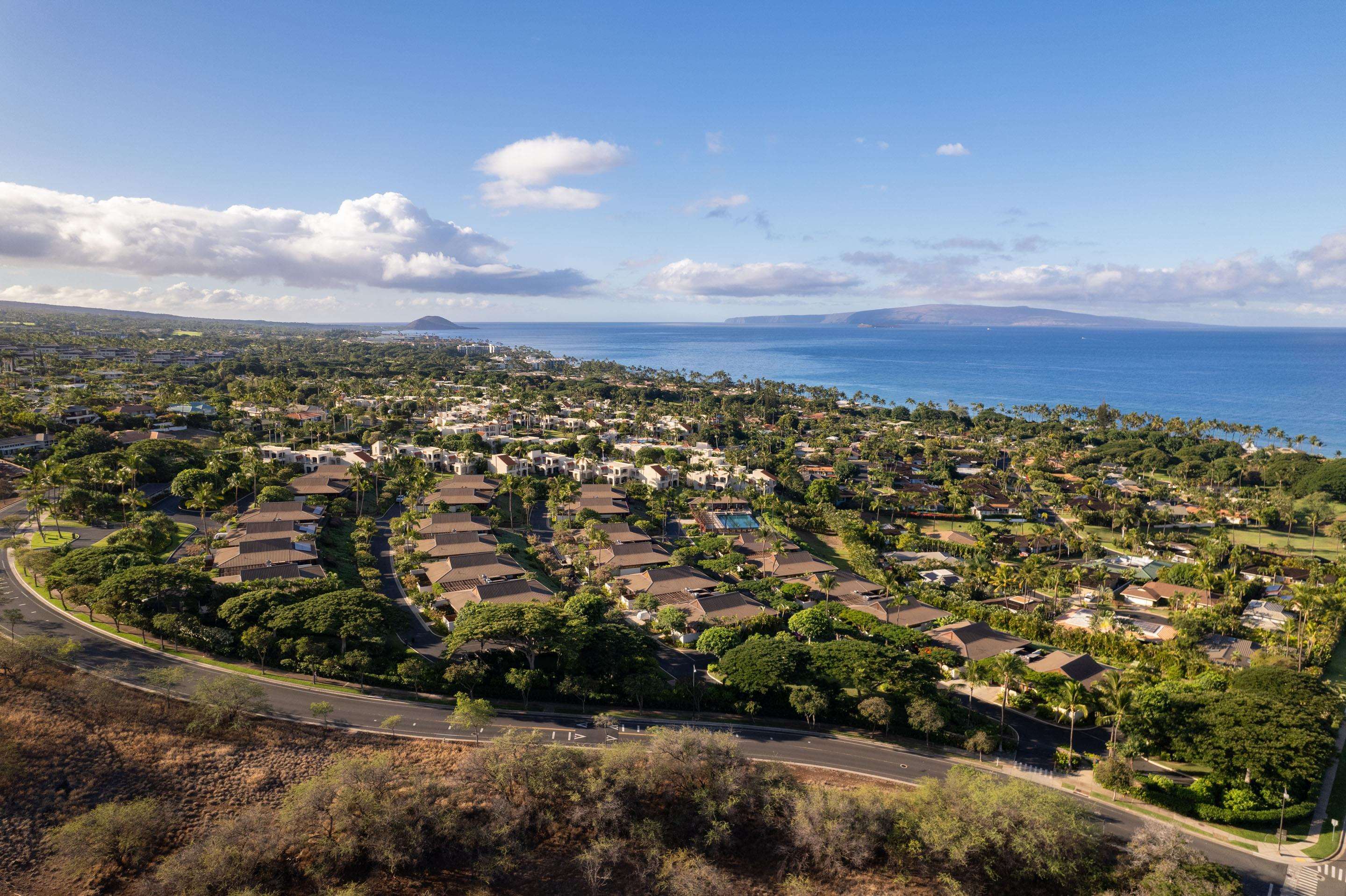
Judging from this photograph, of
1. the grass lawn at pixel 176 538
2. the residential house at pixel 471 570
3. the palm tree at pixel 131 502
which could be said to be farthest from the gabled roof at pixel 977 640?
the palm tree at pixel 131 502

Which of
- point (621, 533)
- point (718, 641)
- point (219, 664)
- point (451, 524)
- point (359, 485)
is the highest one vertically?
point (359, 485)

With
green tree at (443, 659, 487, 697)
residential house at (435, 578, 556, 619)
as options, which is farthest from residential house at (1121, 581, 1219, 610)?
green tree at (443, 659, 487, 697)

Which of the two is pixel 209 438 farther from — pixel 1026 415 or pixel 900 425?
pixel 1026 415

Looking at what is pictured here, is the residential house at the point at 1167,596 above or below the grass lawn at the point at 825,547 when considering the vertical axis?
above

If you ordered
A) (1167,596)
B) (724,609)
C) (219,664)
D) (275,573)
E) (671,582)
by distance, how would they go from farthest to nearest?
(1167,596) < (671,582) < (275,573) < (724,609) < (219,664)

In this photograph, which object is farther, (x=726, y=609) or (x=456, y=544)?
(x=456, y=544)

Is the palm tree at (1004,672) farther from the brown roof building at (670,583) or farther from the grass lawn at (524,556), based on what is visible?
the grass lawn at (524,556)

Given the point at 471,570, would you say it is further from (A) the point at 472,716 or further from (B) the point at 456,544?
(A) the point at 472,716

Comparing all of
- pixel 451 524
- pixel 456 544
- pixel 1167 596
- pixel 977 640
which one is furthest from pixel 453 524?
pixel 1167 596
